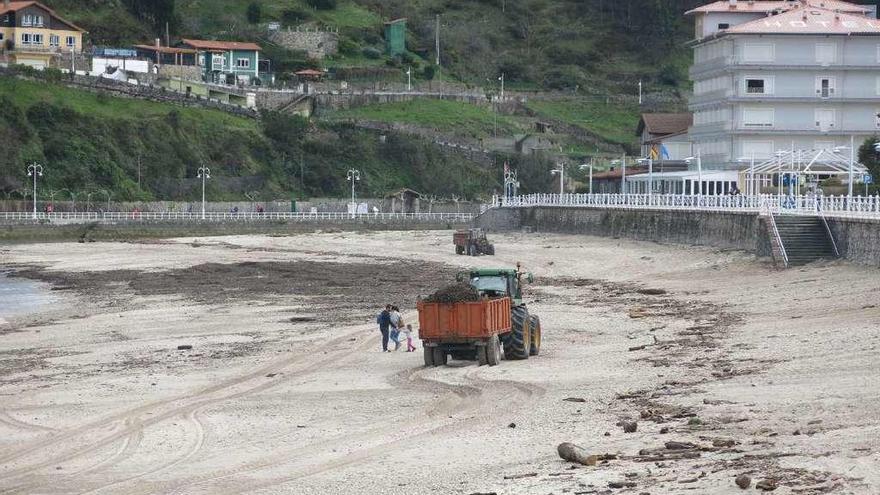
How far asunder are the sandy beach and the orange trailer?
0.43 m

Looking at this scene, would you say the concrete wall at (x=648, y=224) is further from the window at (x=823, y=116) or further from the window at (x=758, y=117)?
the window at (x=823, y=116)

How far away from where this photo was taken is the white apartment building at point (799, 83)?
101188 millimetres

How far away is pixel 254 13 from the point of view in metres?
166

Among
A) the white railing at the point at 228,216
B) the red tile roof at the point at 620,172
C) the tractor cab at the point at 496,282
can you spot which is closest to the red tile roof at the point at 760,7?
the red tile roof at the point at 620,172

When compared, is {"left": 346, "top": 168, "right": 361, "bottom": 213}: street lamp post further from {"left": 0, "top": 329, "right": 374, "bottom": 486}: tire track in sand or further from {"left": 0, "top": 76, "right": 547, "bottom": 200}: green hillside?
{"left": 0, "top": 329, "right": 374, "bottom": 486}: tire track in sand

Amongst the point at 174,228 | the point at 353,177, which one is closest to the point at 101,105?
the point at 353,177

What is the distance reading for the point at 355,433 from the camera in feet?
82.5

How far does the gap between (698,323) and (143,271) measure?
35087 mm

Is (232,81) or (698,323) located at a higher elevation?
(232,81)

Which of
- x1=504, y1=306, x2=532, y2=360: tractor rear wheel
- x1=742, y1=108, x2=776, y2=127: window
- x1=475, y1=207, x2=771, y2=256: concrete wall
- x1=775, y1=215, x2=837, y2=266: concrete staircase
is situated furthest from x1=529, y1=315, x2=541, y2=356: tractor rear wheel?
x1=742, y1=108, x2=776, y2=127: window

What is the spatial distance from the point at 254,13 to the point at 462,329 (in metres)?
137

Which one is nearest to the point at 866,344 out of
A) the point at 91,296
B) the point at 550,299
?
the point at 550,299

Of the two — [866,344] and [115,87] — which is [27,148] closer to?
[115,87]

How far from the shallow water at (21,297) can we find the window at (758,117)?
167ft
